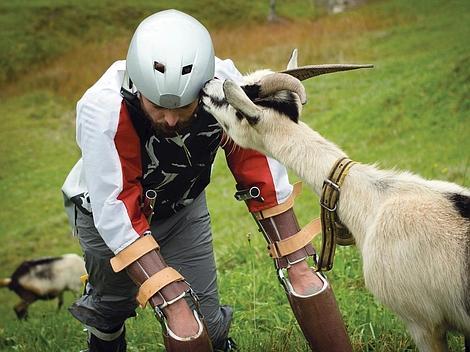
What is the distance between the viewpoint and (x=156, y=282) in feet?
12.2

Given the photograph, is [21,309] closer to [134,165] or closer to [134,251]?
[134,165]

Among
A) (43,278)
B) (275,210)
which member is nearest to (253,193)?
(275,210)

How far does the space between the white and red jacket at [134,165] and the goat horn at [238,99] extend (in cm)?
48

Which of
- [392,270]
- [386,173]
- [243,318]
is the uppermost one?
[386,173]

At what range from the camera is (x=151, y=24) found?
4.11 m

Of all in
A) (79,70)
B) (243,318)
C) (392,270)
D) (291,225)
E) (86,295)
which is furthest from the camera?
(79,70)

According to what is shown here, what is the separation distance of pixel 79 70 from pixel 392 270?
21.9 m

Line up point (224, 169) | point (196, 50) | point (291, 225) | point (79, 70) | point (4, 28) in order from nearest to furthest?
point (196, 50)
point (291, 225)
point (224, 169)
point (79, 70)
point (4, 28)

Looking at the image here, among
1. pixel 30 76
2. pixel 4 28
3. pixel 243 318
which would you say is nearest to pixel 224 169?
pixel 243 318

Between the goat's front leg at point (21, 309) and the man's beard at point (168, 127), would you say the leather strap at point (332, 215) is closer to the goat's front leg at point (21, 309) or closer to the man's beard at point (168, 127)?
the man's beard at point (168, 127)

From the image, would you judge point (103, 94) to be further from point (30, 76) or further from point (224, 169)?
point (30, 76)

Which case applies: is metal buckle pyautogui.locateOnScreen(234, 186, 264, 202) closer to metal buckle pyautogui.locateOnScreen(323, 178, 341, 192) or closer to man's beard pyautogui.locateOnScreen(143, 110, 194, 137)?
Result: man's beard pyautogui.locateOnScreen(143, 110, 194, 137)

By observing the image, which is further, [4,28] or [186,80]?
[4,28]

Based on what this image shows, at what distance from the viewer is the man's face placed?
3.97m
